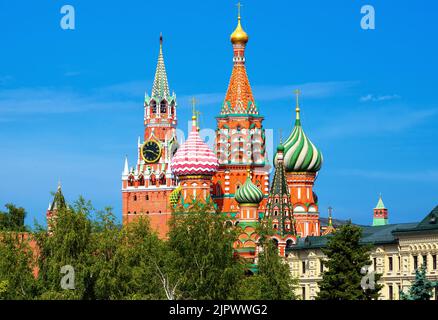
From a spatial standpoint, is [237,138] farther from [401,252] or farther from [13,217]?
[401,252]

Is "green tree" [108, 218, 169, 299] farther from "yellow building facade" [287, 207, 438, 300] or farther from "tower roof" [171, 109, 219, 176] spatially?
"tower roof" [171, 109, 219, 176]

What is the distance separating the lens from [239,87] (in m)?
119

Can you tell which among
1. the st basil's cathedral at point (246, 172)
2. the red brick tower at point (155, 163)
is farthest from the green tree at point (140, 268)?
the red brick tower at point (155, 163)

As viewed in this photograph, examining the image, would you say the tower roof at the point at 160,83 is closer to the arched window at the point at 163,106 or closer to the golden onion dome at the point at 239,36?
the arched window at the point at 163,106

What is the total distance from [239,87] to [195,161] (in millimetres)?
8962

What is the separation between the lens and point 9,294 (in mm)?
64500

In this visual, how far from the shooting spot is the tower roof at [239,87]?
118250 millimetres

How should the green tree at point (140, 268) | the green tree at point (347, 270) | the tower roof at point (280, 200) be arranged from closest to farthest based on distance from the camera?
the green tree at point (347, 270)
the green tree at point (140, 268)
the tower roof at point (280, 200)

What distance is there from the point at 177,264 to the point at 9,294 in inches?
306

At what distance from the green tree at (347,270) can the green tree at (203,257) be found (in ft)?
14.1

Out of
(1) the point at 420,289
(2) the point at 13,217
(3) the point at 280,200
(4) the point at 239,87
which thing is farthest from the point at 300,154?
(1) the point at 420,289

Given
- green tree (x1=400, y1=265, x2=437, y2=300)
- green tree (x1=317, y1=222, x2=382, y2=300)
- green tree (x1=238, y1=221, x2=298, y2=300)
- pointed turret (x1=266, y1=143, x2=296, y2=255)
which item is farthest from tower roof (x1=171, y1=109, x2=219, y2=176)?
green tree (x1=400, y1=265, x2=437, y2=300)

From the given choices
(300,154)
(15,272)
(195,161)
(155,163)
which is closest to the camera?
(15,272)

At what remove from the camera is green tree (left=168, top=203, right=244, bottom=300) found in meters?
63.0
